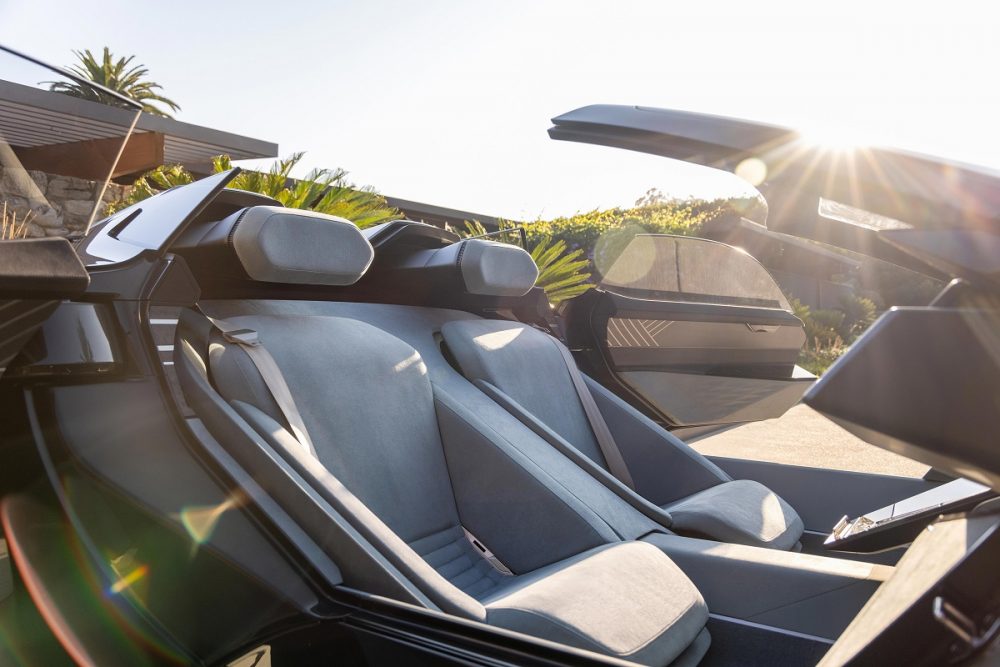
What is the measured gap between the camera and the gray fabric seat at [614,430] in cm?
209

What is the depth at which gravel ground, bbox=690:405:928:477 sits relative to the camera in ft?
14.0

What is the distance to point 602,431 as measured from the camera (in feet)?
8.48

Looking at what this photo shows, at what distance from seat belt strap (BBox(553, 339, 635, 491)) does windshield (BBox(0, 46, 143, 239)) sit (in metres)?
1.51

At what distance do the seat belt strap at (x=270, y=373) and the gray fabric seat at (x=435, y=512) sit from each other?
0.01 m

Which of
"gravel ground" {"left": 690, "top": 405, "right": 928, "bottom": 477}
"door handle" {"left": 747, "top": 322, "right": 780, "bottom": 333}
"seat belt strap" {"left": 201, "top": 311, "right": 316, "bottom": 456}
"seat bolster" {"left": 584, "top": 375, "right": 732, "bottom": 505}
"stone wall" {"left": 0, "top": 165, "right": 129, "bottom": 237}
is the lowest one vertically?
"gravel ground" {"left": 690, "top": 405, "right": 928, "bottom": 477}

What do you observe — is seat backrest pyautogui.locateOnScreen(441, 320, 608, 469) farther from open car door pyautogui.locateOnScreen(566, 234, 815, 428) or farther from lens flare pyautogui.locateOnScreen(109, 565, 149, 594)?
lens flare pyautogui.locateOnScreen(109, 565, 149, 594)

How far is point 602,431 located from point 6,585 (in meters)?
1.76

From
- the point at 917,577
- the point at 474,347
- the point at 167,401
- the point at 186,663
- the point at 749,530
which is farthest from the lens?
the point at 474,347

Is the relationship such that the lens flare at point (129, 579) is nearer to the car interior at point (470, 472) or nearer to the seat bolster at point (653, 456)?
the car interior at point (470, 472)

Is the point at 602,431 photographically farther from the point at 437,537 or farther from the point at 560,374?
the point at 437,537

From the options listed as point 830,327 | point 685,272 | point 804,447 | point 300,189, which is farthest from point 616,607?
point 830,327

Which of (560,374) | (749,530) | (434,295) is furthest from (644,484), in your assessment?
(434,295)

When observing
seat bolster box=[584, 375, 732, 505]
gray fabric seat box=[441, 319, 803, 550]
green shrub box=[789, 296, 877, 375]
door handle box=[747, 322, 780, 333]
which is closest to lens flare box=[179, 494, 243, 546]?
gray fabric seat box=[441, 319, 803, 550]

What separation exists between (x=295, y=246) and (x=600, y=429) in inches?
52.2
